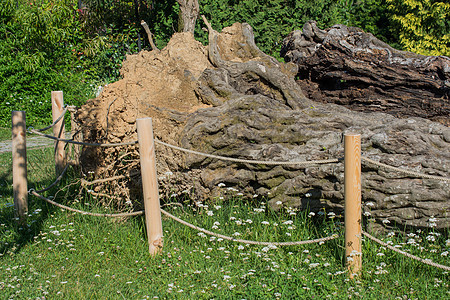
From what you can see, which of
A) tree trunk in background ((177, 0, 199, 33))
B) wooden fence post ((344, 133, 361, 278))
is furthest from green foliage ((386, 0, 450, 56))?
wooden fence post ((344, 133, 361, 278))

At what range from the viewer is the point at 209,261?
3883 mm

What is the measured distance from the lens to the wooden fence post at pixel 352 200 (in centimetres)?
346

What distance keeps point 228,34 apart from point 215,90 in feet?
6.31

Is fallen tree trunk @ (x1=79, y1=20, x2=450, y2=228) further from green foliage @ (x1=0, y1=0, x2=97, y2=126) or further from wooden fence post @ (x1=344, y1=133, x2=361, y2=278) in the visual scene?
green foliage @ (x1=0, y1=0, x2=97, y2=126)

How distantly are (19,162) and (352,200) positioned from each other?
3.57 m

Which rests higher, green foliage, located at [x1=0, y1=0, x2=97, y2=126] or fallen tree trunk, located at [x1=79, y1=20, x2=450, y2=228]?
green foliage, located at [x1=0, y1=0, x2=97, y2=126]

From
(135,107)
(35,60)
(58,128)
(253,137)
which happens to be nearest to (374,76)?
(253,137)

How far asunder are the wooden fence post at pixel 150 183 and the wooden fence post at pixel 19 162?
5.57ft

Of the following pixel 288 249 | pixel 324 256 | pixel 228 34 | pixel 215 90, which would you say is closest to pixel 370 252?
pixel 324 256

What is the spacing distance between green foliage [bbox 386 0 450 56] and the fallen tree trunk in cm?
723

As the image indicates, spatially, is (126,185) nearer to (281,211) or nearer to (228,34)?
(281,211)

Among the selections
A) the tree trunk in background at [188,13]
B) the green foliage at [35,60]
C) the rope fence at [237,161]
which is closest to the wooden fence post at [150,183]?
the rope fence at [237,161]

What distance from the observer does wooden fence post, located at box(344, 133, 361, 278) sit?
11.3ft

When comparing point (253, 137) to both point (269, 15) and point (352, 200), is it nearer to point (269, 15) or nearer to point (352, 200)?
point (352, 200)
